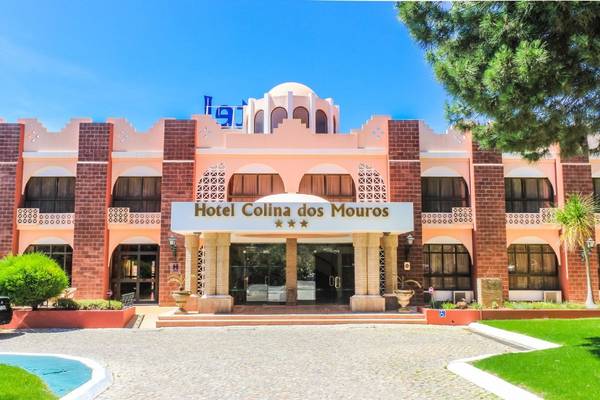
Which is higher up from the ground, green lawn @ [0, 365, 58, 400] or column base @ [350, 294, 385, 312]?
column base @ [350, 294, 385, 312]

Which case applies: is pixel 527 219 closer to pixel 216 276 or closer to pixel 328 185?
pixel 328 185

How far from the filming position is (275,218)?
20016mm

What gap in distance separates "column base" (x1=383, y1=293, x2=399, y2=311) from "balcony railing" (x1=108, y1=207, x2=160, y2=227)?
11.3 metres

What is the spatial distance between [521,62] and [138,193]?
2149 cm

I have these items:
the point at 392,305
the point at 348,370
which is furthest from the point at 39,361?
the point at 392,305

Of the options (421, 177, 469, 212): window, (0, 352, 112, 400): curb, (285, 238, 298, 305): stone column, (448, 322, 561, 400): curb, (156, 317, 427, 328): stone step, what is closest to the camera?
(0, 352, 112, 400): curb

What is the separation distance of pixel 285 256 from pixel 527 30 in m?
17.5

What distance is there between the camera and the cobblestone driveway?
909 cm

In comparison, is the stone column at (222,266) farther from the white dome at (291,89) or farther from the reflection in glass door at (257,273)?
the white dome at (291,89)

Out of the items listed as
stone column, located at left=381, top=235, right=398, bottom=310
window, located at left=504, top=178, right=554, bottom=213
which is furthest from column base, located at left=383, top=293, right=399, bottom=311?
window, located at left=504, top=178, right=554, bottom=213

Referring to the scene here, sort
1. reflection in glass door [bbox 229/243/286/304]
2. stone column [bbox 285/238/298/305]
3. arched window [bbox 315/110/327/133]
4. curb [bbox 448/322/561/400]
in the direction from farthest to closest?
arched window [bbox 315/110/327/133]
reflection in glass door [bbox 229/243/286/304]
stone column [bbox 285/238/298/305]
curb [bbox 448/322/561/400]

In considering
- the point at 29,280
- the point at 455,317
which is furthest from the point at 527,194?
the point at 29,280

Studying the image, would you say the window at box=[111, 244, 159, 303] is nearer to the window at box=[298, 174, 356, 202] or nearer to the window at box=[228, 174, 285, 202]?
the window at box=[228, 174, 285, 202]

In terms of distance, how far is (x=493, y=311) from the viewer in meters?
18.9
